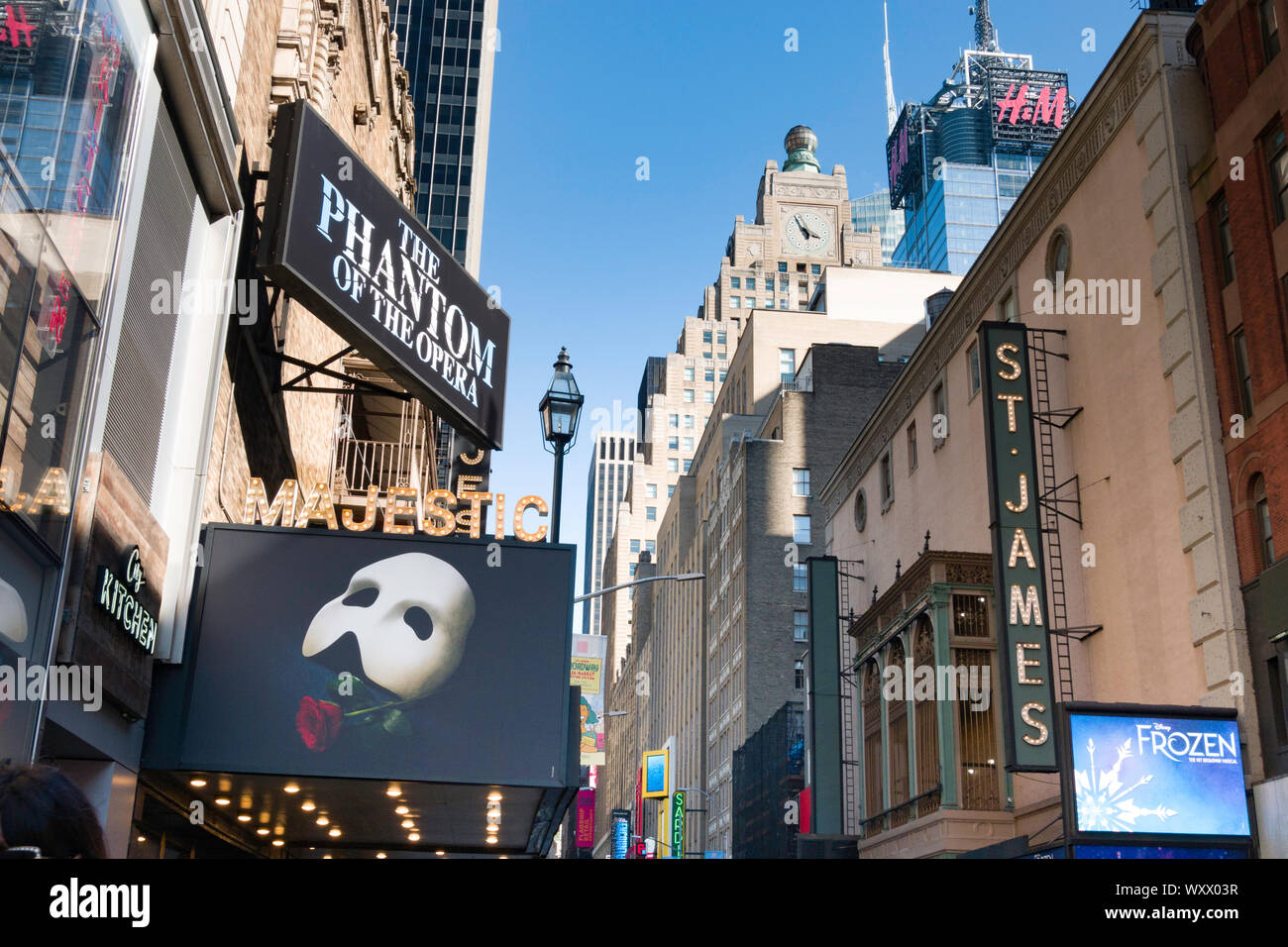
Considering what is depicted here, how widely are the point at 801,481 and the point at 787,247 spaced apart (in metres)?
75.5

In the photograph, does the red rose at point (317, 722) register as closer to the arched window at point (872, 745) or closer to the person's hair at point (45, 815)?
the person's hair at point (45, 815)

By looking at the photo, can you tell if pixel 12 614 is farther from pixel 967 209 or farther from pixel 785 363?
pixel 967 209

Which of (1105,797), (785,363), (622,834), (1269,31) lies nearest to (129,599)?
(1105,797)

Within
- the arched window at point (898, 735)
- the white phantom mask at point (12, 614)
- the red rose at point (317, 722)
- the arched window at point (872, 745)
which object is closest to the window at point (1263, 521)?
the arched window at point (898, 735)

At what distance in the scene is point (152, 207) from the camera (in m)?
13.6

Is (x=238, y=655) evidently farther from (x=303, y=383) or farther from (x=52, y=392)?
(x=303, y=383)

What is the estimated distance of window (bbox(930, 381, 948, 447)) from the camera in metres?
29.7

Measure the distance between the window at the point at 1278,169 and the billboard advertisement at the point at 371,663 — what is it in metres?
11.5

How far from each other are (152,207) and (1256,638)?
15699 mm

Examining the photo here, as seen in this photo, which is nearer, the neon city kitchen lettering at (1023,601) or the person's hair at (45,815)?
the person's hair at (45,815)

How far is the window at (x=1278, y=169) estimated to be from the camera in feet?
58.2

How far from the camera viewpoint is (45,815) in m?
3.20
